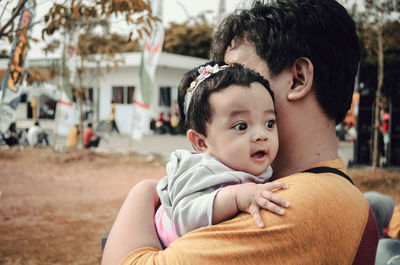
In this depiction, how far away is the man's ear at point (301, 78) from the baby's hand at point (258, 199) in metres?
0.44

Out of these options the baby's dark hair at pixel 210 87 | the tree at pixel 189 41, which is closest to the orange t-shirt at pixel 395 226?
the baby's dark hair at pixel 210 87

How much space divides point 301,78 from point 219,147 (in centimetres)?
43

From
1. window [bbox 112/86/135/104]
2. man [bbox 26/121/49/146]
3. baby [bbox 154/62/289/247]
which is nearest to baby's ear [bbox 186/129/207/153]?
baby [bbox 154/62/289/247]

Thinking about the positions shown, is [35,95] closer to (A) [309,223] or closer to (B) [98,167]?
(B) [98,167]

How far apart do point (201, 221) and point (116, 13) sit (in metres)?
3.22

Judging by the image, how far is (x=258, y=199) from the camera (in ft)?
3.88

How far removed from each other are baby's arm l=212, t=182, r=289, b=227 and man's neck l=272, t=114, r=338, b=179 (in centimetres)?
38

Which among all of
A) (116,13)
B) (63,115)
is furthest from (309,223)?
(63,115)

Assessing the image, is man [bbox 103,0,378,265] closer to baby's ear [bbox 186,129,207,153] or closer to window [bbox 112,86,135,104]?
baby's ear [bbox 186,129,207,153]

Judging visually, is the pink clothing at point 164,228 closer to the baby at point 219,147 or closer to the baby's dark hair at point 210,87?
the baby at point 219,147

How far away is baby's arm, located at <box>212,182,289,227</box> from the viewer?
1159 millimetres

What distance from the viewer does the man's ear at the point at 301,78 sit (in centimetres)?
151

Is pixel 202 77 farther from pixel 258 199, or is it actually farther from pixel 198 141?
pixel 258 199

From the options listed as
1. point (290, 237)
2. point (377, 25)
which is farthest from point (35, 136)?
point (290, 237)
